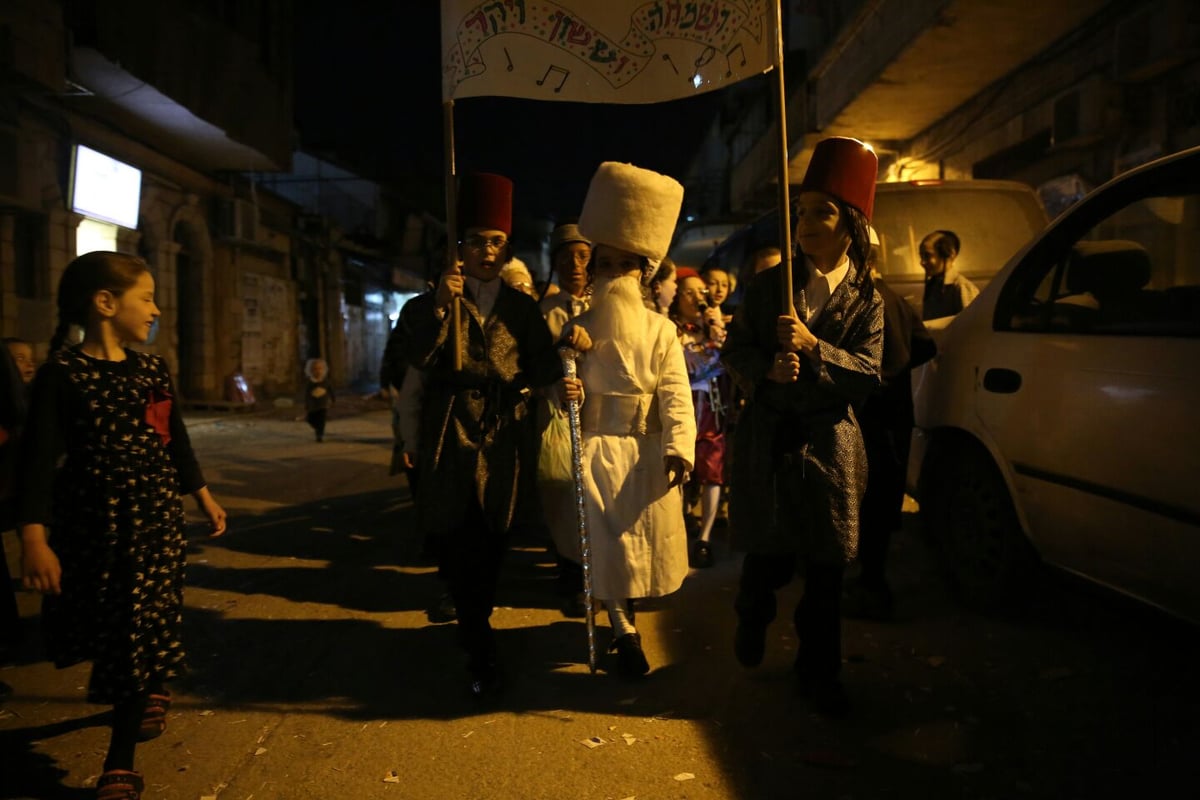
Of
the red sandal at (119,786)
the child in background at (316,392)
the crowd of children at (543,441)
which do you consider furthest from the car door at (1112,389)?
the child in background at (316,392)

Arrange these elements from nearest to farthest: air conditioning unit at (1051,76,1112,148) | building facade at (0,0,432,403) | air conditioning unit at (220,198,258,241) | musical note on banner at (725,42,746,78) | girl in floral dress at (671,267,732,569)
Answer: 1. musical note on banner at (725,42,746,78)
2. girl in floral dress at (671,267,732,569)
3. air conditioning unit at (1051,76,1112,148)
4. building facade at (0,0,432,403)
5. air conditioning unit at (220,198,258,241)

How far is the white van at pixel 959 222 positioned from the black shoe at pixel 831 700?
395 centimetres

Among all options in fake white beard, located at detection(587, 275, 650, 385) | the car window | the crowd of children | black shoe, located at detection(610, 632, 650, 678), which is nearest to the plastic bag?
the crowd of children

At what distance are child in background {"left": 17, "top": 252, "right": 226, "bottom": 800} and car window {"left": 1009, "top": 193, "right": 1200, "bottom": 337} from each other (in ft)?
11.0

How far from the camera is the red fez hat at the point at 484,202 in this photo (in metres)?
3.46

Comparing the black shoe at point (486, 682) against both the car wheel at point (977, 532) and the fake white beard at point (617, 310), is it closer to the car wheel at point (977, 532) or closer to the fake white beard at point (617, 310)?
the fake white beard at point (617, 310)

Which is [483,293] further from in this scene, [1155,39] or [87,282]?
[1155,39]

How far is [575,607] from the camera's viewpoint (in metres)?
4.45

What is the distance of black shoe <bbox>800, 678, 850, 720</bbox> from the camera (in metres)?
3.03

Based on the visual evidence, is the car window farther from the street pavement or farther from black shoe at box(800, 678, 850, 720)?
black shoe at box(800, 678, 850, 720)

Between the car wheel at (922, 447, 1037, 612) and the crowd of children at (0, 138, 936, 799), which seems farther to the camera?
the car wheel at (922, 447, 1037, 612)

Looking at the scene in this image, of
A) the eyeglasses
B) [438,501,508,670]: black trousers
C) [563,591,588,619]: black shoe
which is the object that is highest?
the eyeglasses

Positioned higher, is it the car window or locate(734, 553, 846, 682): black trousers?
the car window

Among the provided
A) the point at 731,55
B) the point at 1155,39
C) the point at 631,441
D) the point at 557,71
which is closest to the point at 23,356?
the point at 557,71
